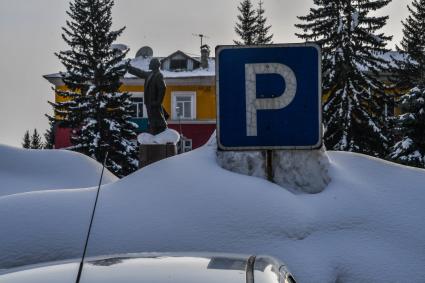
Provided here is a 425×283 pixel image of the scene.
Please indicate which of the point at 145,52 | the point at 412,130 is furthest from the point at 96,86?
the point at 412,130

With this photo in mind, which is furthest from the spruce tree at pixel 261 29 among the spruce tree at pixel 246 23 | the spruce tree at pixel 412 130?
the spruce tree at pixel 412 130

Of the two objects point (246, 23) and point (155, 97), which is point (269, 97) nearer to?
point (155, 97)

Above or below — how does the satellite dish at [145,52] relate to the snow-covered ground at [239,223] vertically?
above

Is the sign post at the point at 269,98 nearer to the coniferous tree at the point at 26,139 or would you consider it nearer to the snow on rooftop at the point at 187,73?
the snow on rooftop at the point at 187,73

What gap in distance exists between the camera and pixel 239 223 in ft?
19.1

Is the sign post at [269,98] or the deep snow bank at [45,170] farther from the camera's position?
the deep snow bank at [45,170]

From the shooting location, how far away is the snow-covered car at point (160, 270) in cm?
223

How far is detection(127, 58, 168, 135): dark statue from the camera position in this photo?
53.5 ft

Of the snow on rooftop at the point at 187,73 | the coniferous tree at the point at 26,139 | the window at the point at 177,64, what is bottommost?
the coniferous tree at the point at 26,139

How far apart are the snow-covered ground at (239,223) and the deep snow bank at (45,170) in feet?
13.9

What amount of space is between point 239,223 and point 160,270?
3545 millimetres

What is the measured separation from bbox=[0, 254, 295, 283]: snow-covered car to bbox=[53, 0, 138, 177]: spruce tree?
34228mm

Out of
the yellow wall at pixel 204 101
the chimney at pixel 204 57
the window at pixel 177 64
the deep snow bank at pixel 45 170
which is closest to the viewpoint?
the deep snow bank at pixel 45 170

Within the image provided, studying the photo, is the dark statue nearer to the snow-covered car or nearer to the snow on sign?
the snow on sign
